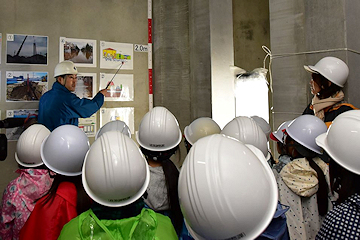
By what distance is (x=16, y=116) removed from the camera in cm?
391

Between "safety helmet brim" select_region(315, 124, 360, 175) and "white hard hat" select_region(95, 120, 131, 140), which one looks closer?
"safety helmet brim" select_region(315, 124, 360, 175)

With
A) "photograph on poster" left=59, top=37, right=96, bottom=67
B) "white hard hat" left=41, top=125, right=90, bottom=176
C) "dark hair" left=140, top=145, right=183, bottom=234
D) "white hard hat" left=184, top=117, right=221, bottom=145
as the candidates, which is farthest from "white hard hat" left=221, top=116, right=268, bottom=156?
"photograph on poster" left=59, top=37, right=96, bottom=67

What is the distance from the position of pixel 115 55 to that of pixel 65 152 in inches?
117

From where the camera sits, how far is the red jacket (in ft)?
4.99

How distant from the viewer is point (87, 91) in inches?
169

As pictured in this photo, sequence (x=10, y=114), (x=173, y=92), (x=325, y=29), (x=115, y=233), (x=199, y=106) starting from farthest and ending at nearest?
(x=173, y=92) → (x=199, y=106) → (x=10, y=114) → (x=325, y=29) → (x=115, y=233)

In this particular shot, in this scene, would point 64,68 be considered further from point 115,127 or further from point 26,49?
point 115,127

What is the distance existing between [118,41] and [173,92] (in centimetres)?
115

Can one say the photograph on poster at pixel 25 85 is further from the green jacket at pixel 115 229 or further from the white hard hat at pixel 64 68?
the green jacket at pixel 115 229

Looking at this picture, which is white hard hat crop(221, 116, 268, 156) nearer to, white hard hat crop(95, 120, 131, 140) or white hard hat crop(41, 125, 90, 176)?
white hard hat crop(41, 125, 90, 176)

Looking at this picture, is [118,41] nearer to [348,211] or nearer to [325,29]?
[325,29]

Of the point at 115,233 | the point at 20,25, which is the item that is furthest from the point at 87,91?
the point at 115,233

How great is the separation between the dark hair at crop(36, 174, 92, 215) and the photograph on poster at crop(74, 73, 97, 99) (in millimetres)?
2735

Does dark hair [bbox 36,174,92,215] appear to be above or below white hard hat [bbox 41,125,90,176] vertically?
below
